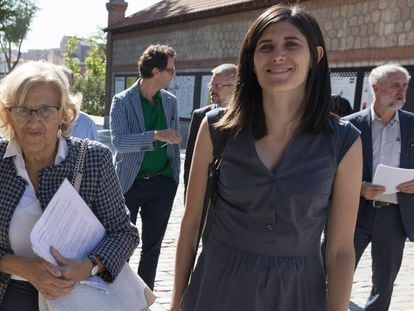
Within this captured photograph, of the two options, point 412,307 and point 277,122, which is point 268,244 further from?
point 412,307

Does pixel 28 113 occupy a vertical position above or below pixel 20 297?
above

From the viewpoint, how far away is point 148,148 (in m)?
4.33

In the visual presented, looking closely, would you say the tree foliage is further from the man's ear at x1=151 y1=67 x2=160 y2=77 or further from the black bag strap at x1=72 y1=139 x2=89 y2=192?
the black bag strap at x1=72 y1=139 x2=89 y2=192

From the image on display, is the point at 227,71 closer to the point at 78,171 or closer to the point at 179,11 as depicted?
the point at 78,171

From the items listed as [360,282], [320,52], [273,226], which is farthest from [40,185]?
[360,282]

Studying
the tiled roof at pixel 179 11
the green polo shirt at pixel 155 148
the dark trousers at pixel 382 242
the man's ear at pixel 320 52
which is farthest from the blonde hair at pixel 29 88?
the tiled roof at pixel 179 11

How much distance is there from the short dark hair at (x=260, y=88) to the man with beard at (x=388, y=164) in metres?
2.03

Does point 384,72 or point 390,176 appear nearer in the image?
point 390,176

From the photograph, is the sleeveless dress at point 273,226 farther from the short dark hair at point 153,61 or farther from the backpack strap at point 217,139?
the short dark hair at point 153,61

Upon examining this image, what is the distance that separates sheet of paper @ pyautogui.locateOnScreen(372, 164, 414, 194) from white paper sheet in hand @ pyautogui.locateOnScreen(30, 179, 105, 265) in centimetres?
234

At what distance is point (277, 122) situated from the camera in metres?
2.14

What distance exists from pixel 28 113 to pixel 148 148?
7.02ft

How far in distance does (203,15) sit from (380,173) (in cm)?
1787

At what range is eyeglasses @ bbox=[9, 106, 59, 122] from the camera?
2.21 meters
